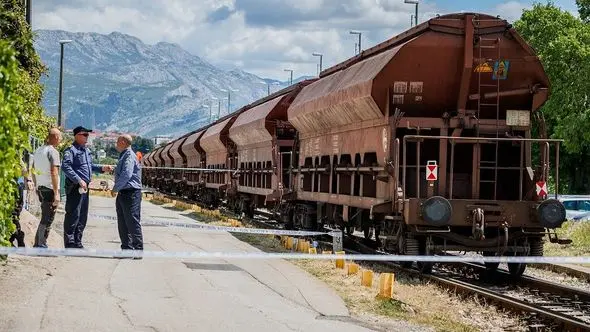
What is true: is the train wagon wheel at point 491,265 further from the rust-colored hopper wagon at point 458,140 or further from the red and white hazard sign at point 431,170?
the red and white hazard sign at point 431,170

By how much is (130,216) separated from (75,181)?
0.92 metres

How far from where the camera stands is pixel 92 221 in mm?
23062

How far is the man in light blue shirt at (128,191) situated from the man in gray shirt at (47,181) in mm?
850

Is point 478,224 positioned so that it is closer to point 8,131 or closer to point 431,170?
point 431,170

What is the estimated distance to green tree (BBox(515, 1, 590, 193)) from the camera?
5253 cm

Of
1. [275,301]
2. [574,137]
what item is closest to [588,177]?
[574,137]

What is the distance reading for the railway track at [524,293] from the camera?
1132 centimetres

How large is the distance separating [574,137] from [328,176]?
3588 centimetres

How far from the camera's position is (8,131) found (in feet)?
25.4

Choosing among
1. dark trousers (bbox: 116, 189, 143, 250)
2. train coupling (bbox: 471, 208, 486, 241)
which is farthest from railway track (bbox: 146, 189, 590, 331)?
dark trousers (bbox: 116, 189, 143, 250)

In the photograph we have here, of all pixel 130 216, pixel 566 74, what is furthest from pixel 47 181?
pixel 566 74

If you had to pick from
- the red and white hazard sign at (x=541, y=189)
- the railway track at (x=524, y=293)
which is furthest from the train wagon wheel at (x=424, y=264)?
the red and white hazard sign at (x=541, y=189)

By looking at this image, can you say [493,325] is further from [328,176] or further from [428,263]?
[328,176]

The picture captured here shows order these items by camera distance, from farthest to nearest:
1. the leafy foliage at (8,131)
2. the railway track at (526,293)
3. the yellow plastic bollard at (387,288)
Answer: the yellow plastic bollard at (387,288), the railway track at (526,293), the leafy foliage at (8,131)
